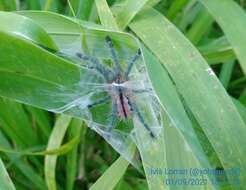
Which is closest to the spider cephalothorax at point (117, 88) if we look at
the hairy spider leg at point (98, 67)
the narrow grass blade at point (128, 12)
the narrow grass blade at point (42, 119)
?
the hairy spider leg at point (98, 67)

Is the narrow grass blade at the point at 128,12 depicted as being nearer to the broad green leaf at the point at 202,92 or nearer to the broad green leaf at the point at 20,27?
the broad green leaf at the point at 202,92

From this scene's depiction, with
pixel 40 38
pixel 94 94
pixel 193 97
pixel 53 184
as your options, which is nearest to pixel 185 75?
pixel 193 97

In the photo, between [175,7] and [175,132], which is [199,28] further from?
[175,132]

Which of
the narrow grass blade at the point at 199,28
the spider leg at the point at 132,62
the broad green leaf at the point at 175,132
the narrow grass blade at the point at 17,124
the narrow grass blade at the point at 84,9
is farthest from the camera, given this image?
the narrow grass blade at the point at 199,28

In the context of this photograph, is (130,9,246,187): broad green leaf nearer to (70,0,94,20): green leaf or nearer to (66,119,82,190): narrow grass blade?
(70,0,94,20): green leaf

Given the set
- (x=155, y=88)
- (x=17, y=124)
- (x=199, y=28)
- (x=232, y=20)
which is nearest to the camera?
(x=155, y=88)

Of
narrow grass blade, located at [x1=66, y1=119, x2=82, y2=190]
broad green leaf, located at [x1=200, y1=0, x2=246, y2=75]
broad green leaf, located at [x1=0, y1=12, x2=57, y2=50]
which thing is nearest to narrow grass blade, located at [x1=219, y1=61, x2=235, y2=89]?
broad green leaf, located at [x1=200, y1=0, x2=246, y2=75]

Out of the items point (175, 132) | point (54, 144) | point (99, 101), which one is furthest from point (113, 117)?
point (54, 144)
